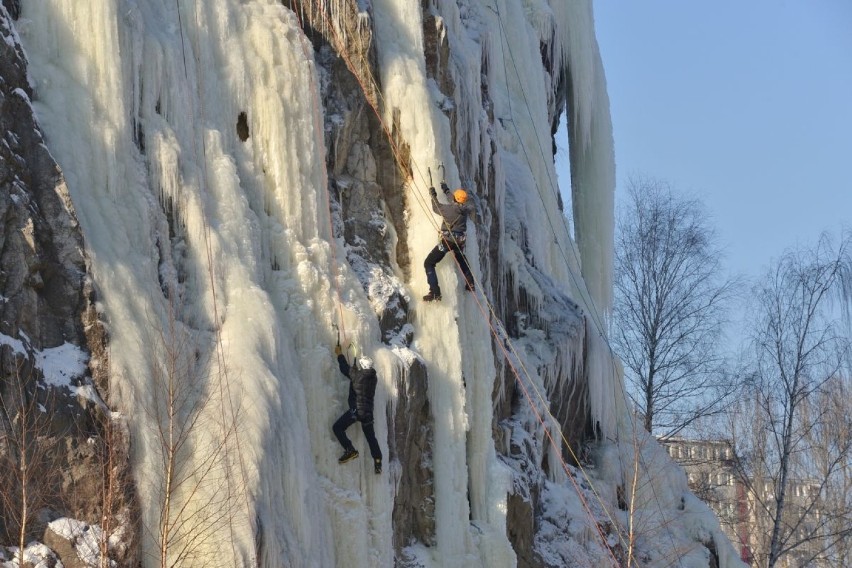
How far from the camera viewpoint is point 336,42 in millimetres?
17266

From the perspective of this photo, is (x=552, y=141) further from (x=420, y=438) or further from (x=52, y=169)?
(x=52, y=169)

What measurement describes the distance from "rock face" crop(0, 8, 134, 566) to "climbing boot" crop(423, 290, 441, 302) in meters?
4.99

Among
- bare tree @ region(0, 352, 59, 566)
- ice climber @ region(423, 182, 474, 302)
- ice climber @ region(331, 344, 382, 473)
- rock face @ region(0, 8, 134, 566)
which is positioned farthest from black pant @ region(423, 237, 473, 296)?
bare tree @ region(0, 352, 59, 566)

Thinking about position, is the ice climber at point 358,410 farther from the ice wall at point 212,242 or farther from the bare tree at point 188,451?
the bare tree at point 188,451

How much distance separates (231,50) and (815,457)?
837 inches

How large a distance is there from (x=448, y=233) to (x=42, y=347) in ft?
19.0

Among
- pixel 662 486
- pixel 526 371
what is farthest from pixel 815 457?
pixel 526 371

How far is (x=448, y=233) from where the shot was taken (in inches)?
671

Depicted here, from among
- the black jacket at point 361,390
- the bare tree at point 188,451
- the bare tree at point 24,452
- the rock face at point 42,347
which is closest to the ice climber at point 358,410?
the black jacket at point 361,390

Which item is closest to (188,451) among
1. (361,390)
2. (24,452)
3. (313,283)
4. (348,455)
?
(24,452)

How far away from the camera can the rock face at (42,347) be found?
39.0 ft

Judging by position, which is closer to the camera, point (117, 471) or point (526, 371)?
point (117, 471)

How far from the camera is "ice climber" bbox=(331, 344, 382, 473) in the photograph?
14953 millimetres

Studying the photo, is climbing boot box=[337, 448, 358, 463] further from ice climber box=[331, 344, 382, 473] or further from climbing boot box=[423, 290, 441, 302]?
climbing boot box=[423, 290, 441, 302]
